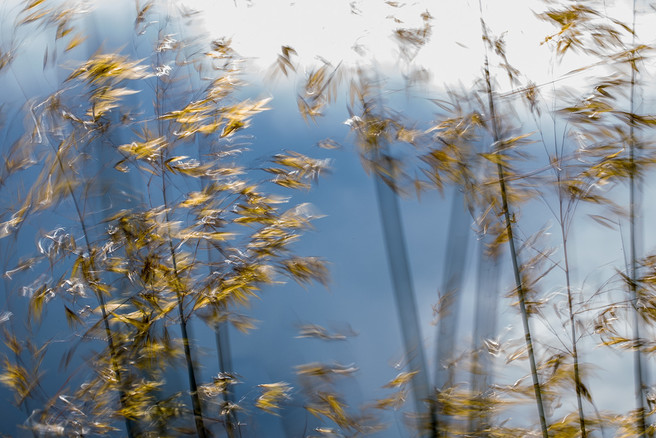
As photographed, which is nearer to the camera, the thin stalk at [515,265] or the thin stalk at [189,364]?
the thin stalk at [515,265]

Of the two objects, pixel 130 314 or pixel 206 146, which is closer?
pixel 130 314

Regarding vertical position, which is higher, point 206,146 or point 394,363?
point 206,146

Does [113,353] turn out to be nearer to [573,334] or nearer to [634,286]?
[573,334]

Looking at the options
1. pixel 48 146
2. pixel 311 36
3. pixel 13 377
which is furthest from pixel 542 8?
pixel 13 377

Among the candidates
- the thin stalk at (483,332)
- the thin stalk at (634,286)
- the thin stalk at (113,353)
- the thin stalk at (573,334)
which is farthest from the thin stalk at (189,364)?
the thin stalk at (634,286)

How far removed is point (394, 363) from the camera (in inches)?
75.9

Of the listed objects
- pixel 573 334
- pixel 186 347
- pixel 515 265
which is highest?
pixel 515 265

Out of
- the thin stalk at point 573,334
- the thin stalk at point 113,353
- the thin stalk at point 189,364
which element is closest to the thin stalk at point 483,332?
the thin stalk at point 573,334

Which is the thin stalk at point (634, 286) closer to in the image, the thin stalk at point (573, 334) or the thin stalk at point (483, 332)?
the thin stalk at point (573, 334)

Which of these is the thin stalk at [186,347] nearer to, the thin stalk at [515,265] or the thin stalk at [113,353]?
the thin stalk at [113,353]

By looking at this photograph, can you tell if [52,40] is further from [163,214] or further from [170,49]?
[163,214]

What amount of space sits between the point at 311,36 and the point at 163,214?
0.90m

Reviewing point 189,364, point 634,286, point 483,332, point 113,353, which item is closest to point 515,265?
point 483,332

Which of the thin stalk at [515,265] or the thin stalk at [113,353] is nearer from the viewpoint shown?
the thin stalk at [515,265]
